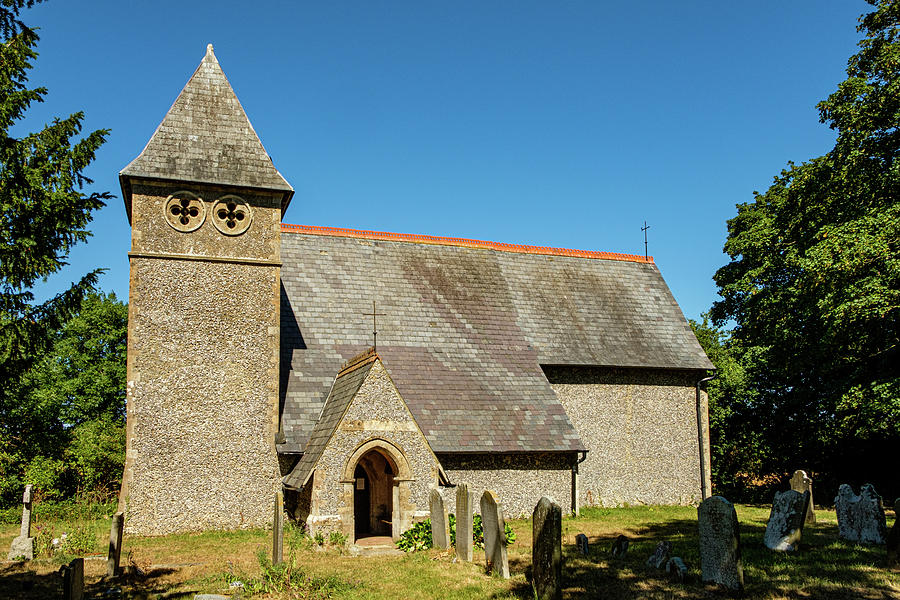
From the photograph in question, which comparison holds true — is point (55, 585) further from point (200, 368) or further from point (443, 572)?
point (200, 368)

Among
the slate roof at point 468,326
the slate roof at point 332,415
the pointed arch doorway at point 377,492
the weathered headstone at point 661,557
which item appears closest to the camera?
the weathered headstone at point 661,557

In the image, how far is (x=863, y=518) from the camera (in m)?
12.9

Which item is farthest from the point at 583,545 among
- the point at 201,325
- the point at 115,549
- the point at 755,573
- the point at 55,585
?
the point at 201,325

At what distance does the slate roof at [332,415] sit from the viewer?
14.2 m

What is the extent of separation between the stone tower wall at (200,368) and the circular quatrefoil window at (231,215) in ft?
0.37

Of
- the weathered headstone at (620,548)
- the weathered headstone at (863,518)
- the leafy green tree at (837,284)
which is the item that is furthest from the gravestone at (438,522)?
the leafy green tree at (837,284)

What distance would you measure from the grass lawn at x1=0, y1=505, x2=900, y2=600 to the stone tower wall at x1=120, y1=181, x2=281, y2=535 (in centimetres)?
122

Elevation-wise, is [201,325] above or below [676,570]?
above

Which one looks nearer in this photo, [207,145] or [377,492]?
[377,492]

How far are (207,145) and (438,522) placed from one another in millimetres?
11171

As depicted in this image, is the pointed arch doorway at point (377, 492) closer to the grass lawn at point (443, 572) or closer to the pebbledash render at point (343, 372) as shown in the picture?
the pebbledash render at point (343, 372)

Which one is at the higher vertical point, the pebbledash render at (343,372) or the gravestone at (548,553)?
the pebbledash render at (343,372)

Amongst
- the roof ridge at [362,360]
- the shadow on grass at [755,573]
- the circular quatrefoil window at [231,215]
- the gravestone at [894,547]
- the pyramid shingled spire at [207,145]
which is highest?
the pyramid shingled spire at [207,145]

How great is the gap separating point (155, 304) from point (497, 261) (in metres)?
11.4
